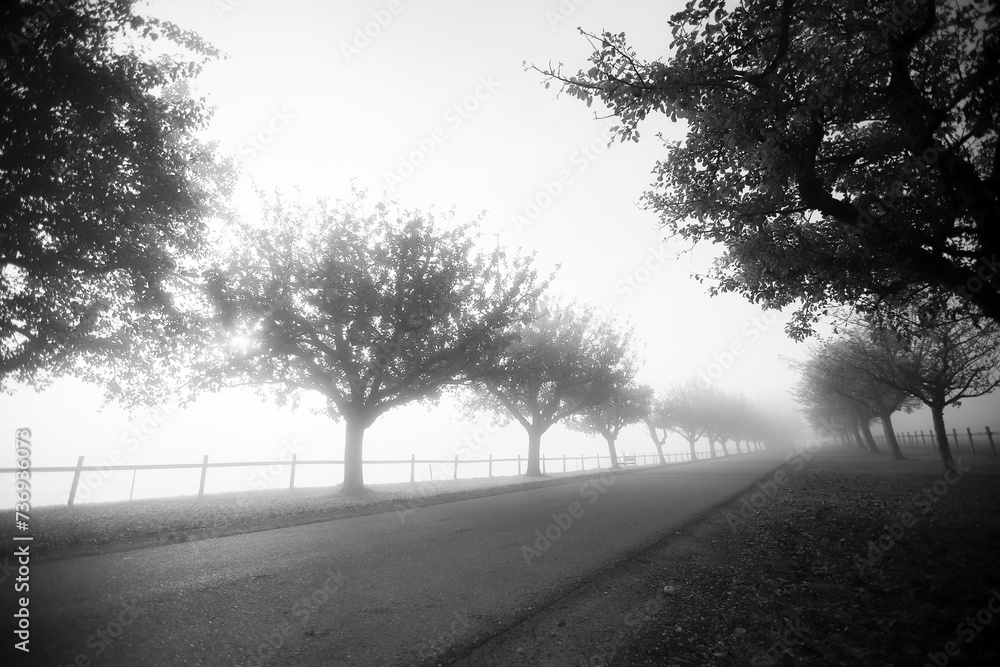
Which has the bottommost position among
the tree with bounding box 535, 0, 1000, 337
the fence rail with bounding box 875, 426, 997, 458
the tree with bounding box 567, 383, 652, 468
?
the fence rail with bounding box 875, 426, 997, 458

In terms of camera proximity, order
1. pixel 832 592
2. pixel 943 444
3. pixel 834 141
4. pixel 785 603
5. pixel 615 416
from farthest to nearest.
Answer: pixel 615 416 → pixel 943 444 → pixel 834 141 → pixel 832 592 → pixel 785 603

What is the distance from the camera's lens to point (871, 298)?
10719 millimetres

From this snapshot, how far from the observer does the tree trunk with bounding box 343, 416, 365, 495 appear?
56.1 ft

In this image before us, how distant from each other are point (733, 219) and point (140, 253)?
1595 centimetres

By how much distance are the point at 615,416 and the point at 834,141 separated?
31323 millimetres

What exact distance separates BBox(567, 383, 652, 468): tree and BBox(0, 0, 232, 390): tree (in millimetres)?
29432

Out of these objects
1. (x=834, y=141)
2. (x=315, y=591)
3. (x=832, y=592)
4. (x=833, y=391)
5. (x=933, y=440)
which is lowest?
(x=933, y=440)

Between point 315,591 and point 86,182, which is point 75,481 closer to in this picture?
point 86,182

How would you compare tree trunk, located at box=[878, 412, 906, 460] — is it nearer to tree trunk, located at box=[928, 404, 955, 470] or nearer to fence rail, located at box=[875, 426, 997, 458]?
fence rail, located at box=[875, 426, 997, 458]

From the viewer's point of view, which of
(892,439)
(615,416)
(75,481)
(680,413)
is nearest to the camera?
(75,481)

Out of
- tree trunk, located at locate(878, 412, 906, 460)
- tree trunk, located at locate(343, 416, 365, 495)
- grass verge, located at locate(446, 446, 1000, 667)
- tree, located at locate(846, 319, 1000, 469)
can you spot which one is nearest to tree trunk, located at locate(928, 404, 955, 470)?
tree, located at locate(846, 319, 1000, 469)

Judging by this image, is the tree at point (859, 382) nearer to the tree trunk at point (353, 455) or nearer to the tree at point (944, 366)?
the tree at point (944, 366)

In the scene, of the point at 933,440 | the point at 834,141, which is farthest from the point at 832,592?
the point at 933,440

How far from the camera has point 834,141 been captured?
9.43 m
